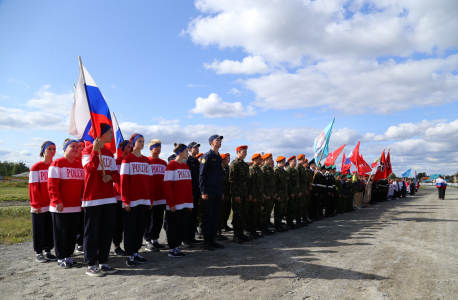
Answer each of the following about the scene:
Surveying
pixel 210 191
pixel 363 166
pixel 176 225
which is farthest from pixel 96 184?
pixel 363 166

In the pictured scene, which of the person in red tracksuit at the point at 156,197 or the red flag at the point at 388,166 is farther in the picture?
the red flag at the point at 388,166

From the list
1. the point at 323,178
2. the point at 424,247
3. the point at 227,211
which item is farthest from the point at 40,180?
the point at 323,178

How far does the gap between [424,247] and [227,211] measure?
509 centimetres

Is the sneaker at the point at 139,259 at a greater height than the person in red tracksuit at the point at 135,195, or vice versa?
the person in red tracksuit at the point at 135,195

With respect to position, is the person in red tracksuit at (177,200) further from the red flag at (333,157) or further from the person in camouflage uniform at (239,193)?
the red flag at (333,157)

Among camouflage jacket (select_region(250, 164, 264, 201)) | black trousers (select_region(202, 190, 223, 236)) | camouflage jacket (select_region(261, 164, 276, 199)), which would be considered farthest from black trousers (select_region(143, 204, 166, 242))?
camouflage jacket (select_region(261, 164, 276, 199))

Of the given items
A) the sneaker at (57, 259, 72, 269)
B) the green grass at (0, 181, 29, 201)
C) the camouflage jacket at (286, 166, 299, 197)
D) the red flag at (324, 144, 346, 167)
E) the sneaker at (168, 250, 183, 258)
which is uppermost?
the red flag at (324, 144, 346, 167)

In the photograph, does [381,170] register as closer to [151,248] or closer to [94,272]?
[151,248]

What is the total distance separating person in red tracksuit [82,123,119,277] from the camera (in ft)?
16.1

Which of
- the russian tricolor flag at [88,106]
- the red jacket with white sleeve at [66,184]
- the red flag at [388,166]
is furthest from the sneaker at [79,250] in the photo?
the red flag at [388,166]

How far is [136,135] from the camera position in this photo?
5.86 m

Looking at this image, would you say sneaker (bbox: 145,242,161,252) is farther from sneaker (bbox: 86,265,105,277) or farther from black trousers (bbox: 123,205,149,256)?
sneaker (bbox: 86,265,105,277)

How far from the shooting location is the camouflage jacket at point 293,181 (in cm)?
1080

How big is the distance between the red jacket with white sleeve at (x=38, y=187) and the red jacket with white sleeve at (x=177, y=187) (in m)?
2.33
